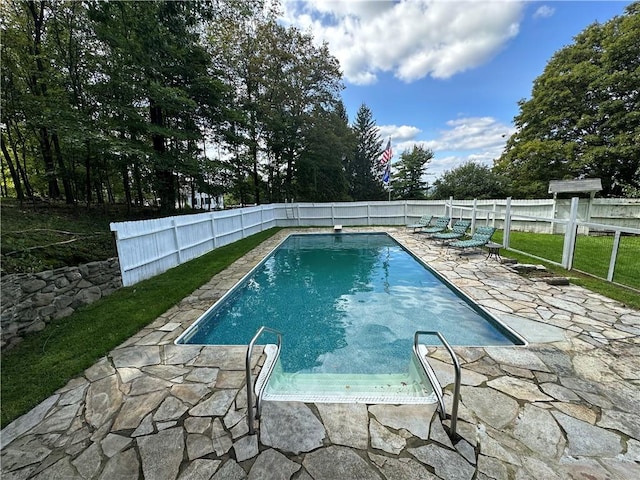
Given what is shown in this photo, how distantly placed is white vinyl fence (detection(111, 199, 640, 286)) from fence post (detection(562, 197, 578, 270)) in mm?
32

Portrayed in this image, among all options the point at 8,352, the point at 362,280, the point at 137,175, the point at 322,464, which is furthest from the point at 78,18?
the point at 322,464

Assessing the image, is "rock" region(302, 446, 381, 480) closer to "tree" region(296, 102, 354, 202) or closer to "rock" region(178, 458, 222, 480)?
"rock" region(178, 458, 222, 480)

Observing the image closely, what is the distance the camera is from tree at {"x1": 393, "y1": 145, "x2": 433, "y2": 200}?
80.4 ft

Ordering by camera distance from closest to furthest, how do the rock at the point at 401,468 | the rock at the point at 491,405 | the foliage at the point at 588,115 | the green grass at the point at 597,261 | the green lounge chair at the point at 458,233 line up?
the rock at the point at 401,468 < the rock at the point at 491,405 < the green grass at the point at 597,261 < the green lounge chair at the point at 458,233 < the foliage at the point at 588,115

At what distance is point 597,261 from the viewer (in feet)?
20.6

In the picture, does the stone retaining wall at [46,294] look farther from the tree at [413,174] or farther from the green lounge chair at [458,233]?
the tree at [413,174]

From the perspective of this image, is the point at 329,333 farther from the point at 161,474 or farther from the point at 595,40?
the point at 595,40

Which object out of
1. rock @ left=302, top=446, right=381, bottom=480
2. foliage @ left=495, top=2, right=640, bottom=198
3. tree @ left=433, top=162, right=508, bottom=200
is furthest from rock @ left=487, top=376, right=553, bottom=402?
tree @ left=433, top=162, right=508, bottom=200

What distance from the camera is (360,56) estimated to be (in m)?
12.6

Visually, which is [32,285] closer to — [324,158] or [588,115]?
[324,158]

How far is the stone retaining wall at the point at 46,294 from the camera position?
10.6 ft

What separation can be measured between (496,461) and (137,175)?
1320 cm

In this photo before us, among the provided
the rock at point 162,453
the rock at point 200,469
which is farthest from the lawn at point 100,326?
the rock at point 200,469

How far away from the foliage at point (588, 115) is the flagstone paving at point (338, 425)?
15556mm
